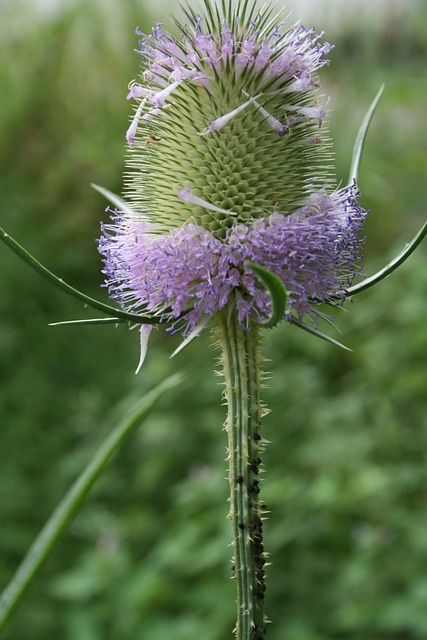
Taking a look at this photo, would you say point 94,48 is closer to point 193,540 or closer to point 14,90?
point 14,90

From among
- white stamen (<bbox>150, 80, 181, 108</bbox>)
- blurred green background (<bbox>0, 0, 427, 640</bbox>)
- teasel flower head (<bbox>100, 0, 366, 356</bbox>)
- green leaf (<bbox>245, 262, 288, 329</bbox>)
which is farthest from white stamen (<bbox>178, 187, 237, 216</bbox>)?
blurred green background (<bbox>0, 0, 427, 640</bbox>)

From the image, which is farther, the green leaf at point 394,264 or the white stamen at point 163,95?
the white stamen at point 163,95

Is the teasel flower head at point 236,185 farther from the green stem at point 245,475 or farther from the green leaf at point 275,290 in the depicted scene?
the green leaf at point 275,290

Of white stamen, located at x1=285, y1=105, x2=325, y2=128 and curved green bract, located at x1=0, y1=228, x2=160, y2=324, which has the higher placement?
white stamen, located at x1=285, y1=105, x2=325, y2=128

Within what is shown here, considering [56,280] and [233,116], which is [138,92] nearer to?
[233,116]

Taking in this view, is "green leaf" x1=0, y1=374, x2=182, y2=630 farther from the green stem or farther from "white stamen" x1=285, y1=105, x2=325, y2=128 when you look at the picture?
"white stamen" x1=285, y1=105, x2=325, y2=128

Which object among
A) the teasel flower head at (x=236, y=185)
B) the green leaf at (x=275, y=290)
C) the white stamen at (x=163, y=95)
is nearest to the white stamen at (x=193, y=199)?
the teasel flower head at (x=236, y=185)

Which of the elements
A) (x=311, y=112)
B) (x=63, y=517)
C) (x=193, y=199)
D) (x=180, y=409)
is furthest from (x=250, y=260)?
(x=180, y=409)
